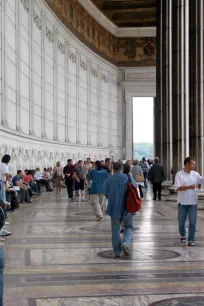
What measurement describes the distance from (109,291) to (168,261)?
6.62ft

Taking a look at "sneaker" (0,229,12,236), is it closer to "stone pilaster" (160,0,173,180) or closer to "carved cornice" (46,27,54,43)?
"stone pilaster" (160,0,173,180)

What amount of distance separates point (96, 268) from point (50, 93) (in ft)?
79.8

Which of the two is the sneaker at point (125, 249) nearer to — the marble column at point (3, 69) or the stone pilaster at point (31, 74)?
the marble column at point (3, 69)

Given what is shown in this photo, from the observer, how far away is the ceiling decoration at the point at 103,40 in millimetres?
34319

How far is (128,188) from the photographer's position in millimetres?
8906

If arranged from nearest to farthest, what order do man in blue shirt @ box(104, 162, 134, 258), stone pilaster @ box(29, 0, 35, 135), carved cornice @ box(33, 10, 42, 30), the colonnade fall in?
man in blue shirt @ box(104, 162, 134, 258), the colonnade, stone pilaster @ box(29, 0, 35, 135), carved cornice @ box(33, 10, 42, 30)

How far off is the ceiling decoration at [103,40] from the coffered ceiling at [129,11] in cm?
120

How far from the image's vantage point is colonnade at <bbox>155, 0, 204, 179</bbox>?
19656 millimetres

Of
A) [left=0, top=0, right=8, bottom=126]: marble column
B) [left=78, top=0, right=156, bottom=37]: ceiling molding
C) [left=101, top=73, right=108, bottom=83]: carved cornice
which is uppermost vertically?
[left=78, top=0, right=156, bottom=37]: ceiling molding

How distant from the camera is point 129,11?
45500mm

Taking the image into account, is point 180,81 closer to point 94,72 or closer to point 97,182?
point 97,182

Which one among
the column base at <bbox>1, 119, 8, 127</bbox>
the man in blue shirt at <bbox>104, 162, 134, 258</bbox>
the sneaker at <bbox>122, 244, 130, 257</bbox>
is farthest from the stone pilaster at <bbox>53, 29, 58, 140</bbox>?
the sneaker at <bbox>122, 244, 130, 257</bbox>

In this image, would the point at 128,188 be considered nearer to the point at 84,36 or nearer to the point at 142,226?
the point at 142,226

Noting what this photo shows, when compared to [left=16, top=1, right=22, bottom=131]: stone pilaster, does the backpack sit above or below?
below
